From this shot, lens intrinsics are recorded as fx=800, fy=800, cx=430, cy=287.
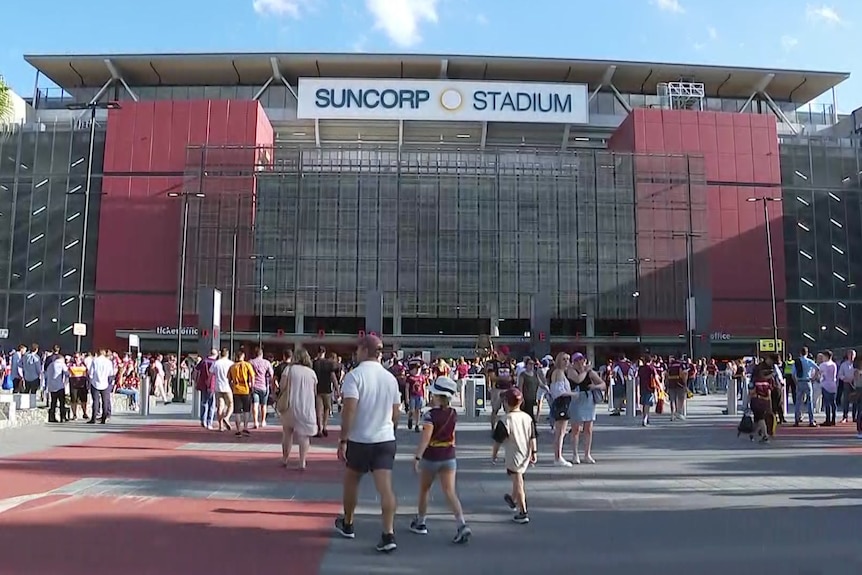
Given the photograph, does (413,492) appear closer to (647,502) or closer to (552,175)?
(647,502)

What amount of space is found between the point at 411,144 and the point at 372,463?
55569 mm

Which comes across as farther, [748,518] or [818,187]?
[818,187]

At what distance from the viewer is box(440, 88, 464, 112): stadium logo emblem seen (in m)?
56.8

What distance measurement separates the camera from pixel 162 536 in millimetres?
6926

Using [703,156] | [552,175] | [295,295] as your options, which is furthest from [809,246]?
[295,295]

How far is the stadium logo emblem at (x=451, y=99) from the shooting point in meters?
56.8

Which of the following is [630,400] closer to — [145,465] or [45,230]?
[145,465]

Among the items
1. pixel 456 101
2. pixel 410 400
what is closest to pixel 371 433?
pixel 410 400

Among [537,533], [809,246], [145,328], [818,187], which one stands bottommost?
[537,533]

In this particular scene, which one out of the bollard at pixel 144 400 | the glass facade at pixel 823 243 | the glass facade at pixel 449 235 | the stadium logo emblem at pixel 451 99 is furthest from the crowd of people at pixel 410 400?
the glass facade at pixel 823 243

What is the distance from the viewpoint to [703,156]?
55.8 meters

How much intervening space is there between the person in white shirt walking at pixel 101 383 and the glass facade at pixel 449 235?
3611cm

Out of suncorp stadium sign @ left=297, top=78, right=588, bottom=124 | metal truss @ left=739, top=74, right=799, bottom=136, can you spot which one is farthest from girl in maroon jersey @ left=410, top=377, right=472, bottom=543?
metal truss @ left=739, top=74, right=799, bottom=136

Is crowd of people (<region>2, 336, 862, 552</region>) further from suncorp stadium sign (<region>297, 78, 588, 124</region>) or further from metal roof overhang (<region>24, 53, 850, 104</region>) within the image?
metal roof overhang (<region>24, 53, 850, 104</region>)
